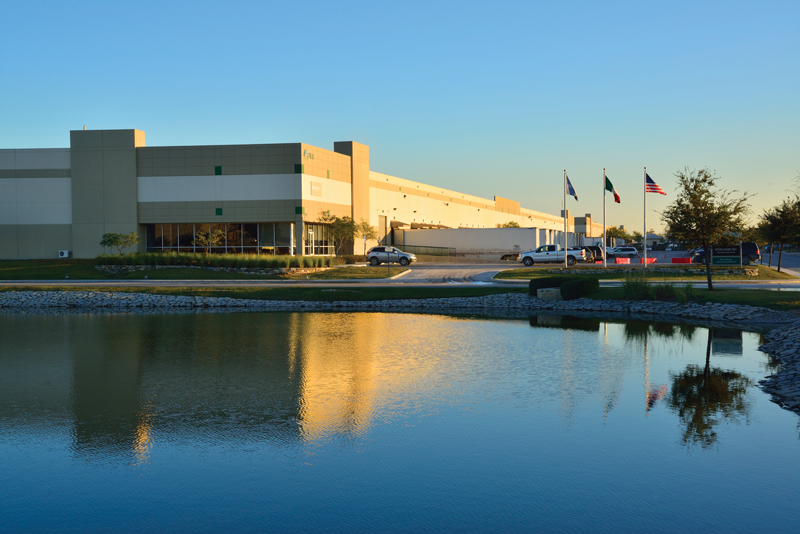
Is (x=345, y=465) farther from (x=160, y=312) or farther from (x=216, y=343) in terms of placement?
(x=160, y=312)

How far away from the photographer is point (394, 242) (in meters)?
76.8

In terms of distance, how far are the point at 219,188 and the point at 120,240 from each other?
370 inches

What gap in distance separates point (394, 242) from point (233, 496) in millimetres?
70064

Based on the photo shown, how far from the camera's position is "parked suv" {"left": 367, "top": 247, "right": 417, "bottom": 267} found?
56.8 meters

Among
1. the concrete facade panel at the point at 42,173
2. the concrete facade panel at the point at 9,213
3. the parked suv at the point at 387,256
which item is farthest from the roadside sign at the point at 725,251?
the concrete facade panel at the point at 9,213

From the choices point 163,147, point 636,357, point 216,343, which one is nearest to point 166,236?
point 163,147

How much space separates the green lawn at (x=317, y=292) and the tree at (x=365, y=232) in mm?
27729

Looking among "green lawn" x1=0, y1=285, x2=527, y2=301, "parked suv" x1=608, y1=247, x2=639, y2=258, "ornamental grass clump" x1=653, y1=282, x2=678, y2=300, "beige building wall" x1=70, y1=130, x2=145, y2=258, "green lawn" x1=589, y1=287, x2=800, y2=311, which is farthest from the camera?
"parked suv" x1=608, y1=247, x2=639, y2=258

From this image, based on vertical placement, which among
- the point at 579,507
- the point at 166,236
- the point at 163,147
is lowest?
the point at 579,507

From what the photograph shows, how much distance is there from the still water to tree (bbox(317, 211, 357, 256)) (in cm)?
4050

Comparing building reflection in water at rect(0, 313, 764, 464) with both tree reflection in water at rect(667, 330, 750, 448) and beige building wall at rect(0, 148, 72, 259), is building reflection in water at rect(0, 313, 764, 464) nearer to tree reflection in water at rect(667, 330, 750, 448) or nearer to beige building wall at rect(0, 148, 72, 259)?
tree reflection in water at rect(667, 330, 750, 448)

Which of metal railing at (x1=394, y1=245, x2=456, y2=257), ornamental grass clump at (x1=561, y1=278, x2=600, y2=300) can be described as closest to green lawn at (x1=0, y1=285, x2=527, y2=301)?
ornamental grass clump at (x1=561, y1=278, x2=600, y2=300)

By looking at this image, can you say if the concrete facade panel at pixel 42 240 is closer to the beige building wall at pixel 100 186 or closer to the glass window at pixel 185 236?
the beige building wall at pixel 100 186

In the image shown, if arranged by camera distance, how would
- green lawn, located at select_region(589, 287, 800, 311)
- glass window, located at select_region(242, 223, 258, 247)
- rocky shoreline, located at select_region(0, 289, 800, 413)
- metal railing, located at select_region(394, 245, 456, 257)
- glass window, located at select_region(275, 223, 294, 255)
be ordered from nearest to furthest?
1. rocky shoreline, located at select_region(0, 289, 800, 413)
2. green lawn, located at select_region(589, 287, 800, 311)
3. glass window, located at select_region(275, 223, 294, 255)
4. glass window, located at select_region(242, 223, 258, 247)
5. metal railing, located at select_region(394, 245, 456, 257)
